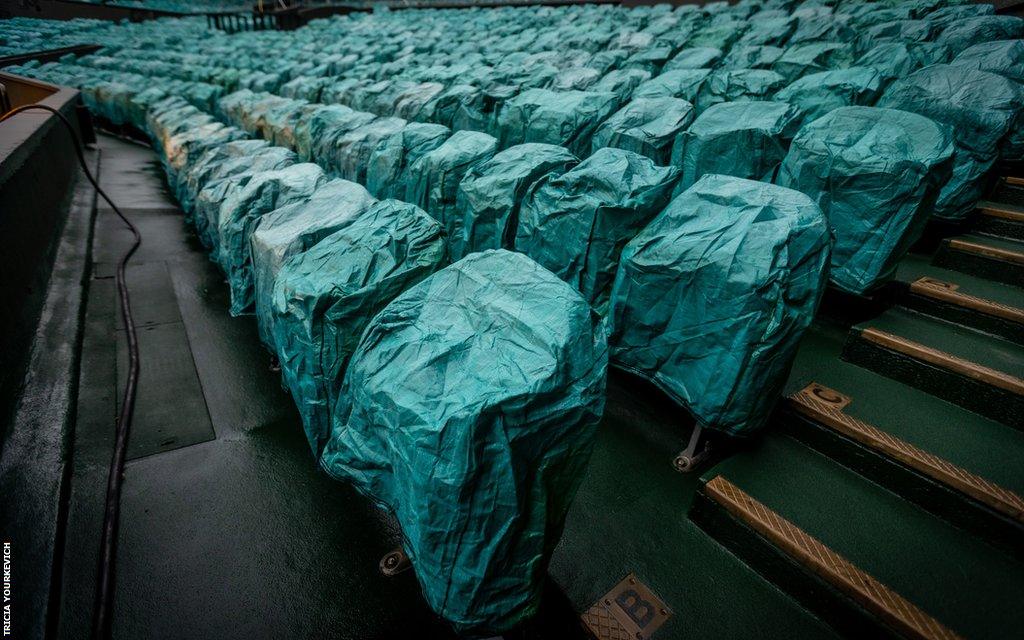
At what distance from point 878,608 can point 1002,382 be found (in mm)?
1151

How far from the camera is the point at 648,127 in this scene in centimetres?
340

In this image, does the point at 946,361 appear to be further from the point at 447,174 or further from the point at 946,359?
the point at 447,174

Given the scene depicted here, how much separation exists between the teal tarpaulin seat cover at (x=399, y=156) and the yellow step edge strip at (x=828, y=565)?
3101 millimetres

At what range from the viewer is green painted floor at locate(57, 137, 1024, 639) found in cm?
156

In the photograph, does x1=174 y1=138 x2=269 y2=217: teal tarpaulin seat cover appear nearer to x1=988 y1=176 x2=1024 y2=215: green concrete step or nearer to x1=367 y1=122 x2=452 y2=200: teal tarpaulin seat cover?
x1=367 y1=122 x2=452 y2=200: teal tarpaulin seat cover

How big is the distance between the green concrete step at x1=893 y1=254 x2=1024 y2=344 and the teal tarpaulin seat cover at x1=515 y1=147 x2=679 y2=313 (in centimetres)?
145

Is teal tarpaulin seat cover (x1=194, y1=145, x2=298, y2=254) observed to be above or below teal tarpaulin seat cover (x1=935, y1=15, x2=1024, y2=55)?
below

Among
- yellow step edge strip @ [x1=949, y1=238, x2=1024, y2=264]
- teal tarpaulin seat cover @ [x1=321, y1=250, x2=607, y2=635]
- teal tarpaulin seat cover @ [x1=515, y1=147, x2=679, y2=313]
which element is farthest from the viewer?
→ yellow step edge strip @ [x1=949, y1=238, x2=1024, y2=264]

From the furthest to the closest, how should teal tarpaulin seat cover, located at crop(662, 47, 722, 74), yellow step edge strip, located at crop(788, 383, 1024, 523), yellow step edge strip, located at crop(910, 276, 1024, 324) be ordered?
teal tarpaulin seat cover, located at crop(662, 47, 722, 74), yellow step edge strip, located at crop(910, 276, 1024, 324), yellow step edge strip, located at crop(788, 383, 1024, 523)

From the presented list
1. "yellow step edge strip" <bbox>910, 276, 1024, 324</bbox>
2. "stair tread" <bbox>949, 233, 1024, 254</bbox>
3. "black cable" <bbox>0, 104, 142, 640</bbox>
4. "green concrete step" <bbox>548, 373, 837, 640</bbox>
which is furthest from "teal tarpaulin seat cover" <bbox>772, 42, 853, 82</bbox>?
"black cable" <bbox>0, 104, 142, 640</bbox>

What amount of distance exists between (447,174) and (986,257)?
10.5ft

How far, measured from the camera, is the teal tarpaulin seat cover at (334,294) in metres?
1.81

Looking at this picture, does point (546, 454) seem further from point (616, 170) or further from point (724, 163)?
point (724, 163)

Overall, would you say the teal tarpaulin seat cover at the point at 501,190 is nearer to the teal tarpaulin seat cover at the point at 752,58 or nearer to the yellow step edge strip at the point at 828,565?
the yellow step edge strip at the point at 828,565
